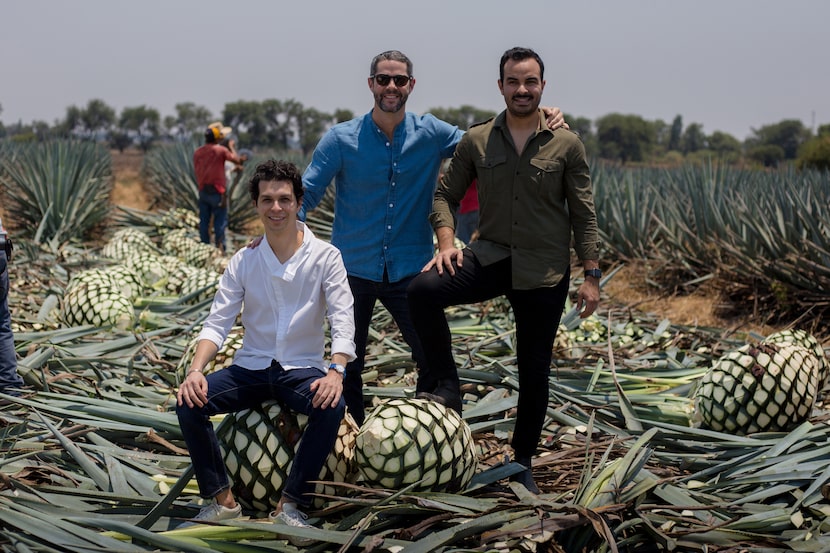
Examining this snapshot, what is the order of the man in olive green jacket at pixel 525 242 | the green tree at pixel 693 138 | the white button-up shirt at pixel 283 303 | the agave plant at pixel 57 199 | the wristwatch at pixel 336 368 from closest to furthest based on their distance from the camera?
1. the wristwatch at pixel 336 368
2. the white button-up shirt at pixel 283 303
3. the man in olive green jacket at pixel 525 242
4. the agave plant at pixel 57 199
5. the green tree at pixel 693 138

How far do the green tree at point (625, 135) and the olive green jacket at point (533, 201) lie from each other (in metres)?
75.0

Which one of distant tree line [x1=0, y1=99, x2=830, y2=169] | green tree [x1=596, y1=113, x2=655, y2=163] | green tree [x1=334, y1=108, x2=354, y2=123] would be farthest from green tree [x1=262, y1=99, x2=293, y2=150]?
green tree [x1=334, y1=108, x2=354, y2=123]

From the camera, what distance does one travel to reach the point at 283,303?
119 inches

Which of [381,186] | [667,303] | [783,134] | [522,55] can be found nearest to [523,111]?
[522,55]

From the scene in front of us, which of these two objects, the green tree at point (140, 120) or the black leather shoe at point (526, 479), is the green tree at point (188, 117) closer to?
the green tree at point (140, 120)

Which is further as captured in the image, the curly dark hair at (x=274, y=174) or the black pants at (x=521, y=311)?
the black pants at (x=521, y=311)

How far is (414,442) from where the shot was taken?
9.45 ft

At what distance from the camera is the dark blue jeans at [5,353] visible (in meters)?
3.78

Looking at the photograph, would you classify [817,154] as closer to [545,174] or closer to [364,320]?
[364,320]

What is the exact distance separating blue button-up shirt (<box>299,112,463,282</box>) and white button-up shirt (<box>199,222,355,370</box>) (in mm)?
577

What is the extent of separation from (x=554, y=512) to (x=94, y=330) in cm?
311

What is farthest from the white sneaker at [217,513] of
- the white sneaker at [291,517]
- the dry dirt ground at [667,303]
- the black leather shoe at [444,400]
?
the dry dirt ground at [667,303]

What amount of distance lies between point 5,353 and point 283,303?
160 cm

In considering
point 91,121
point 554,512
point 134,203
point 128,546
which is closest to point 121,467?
point 128,546
